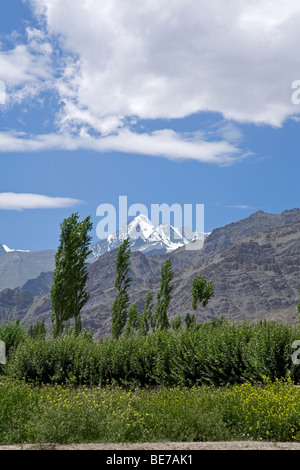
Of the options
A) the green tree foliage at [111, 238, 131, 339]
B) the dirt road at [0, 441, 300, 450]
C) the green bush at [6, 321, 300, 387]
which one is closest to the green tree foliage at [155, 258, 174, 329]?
the green tree foliage at [111, 238, 131, 339]

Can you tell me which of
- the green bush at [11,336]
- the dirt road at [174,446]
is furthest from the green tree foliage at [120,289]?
the dirt road at [174,446]

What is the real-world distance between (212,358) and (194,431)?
7669 millimetres

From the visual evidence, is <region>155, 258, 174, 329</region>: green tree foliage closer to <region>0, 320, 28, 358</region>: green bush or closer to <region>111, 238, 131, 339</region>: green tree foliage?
<region>111, 238, 131, 339</region>: green tree foliage

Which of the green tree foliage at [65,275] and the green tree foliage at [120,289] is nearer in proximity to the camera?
the green tree foliage at [65,275]

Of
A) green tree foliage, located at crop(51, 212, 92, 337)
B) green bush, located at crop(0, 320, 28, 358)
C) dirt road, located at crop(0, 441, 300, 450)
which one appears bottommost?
dirt road, located at crop(0, 441, 300, 450)

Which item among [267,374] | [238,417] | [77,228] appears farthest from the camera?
[77,228]

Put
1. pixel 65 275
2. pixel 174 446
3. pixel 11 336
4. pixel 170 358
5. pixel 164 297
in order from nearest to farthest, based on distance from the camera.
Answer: pixel 174 446
pixel 170 358
pixel 11 336
pixel 65 275
pixel 164 297

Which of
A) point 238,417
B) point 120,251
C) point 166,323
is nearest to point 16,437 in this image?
point 238,417

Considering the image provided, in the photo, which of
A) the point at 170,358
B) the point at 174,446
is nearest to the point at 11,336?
the point at 170,358

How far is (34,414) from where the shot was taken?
34.3 feet

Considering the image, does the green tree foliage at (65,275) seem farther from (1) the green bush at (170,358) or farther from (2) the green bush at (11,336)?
(1) the green bush at (170,358)

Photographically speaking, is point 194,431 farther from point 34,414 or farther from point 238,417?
point 34,414

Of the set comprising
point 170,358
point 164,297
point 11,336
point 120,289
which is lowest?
point 170,358

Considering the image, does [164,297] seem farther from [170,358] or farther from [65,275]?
[170,358]
